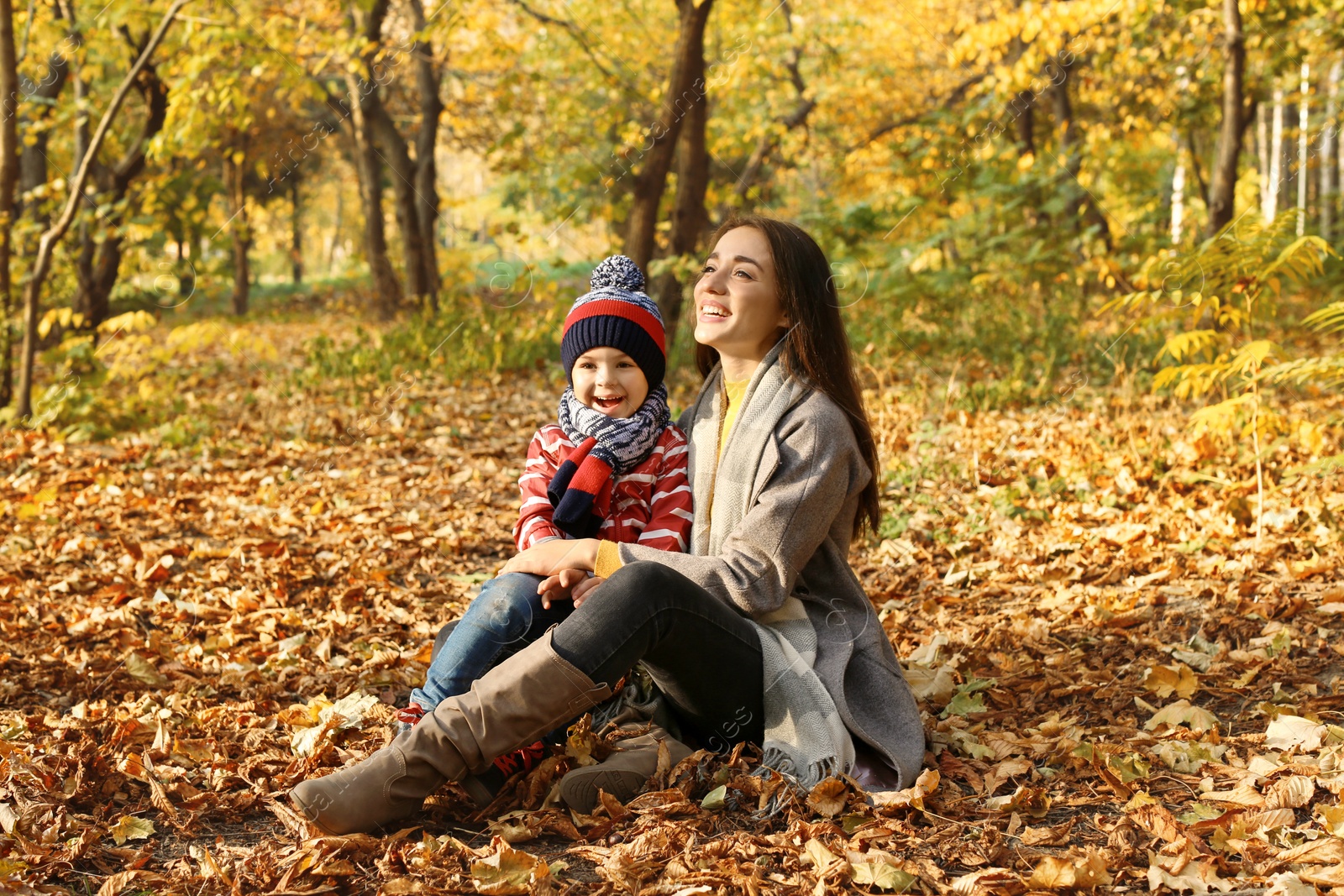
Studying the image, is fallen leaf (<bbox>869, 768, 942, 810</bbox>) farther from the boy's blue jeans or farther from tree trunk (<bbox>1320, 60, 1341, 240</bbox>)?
tree trunk (<bbox>1320, 60, 1341, 240</bbox>)

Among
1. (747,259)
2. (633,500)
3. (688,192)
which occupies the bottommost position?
(633,500)

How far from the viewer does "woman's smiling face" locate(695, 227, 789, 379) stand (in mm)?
2617

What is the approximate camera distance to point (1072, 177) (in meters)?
9.42

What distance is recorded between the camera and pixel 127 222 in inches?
274

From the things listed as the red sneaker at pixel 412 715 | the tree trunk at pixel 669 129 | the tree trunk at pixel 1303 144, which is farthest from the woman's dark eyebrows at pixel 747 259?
the tree trunk at pixel 1303 144

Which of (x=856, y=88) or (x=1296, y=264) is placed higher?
(x=856, y=88)

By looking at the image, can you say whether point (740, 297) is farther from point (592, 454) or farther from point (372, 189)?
point (372, 189)

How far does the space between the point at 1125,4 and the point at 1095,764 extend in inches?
229

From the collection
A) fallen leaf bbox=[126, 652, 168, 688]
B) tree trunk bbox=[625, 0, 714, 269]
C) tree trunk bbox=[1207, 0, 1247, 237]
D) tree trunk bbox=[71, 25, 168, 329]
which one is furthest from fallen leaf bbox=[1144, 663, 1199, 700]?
tree trunk bbox=[71, 25, 168, 329]

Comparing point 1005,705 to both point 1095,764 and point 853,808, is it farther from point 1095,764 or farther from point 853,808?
point 853,808

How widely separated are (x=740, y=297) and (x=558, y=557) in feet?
2.61

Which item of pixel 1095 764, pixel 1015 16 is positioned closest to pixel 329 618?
pixel 1095 764

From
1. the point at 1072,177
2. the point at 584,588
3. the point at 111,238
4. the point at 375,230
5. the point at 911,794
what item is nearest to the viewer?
the point at 911,794

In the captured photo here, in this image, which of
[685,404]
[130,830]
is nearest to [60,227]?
[685,404]
